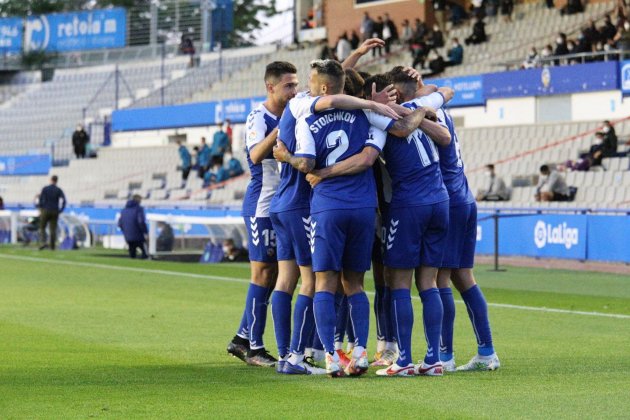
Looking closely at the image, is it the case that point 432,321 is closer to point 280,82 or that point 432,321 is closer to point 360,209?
point 360,209

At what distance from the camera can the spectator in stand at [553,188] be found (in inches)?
1091

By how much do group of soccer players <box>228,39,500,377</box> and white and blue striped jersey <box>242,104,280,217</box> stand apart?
11 mm

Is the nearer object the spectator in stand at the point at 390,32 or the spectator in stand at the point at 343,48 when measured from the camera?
the spectator in stand at the point at 390,32

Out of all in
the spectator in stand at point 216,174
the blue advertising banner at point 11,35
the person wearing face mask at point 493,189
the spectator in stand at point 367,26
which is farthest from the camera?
the blue advertising banner at point 11,35

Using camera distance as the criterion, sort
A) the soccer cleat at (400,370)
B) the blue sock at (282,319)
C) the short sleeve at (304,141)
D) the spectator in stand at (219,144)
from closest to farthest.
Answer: the short sleeve at (304,141), the soccer cleat at (400,370), the blue sock at (282,319), the spectator in stand at (219,144)

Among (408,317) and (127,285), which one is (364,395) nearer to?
(408,317)

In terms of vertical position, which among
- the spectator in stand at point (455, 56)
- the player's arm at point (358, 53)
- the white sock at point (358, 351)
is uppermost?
the spectator in stand at point (455, 56)

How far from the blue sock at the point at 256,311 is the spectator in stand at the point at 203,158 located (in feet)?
101

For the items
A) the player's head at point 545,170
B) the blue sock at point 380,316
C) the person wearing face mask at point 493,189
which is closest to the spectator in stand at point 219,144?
the person wearing face mask at point 493,189

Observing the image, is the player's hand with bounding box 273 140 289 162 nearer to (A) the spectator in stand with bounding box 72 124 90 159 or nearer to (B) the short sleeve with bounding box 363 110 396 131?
(B) the short sleeve with bounding box 363 110 396 131

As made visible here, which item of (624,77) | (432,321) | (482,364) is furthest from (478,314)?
(624,77)

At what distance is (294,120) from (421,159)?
0.93 meters

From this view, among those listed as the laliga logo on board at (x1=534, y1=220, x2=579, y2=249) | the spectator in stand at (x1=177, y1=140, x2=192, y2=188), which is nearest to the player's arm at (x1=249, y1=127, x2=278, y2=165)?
the laliga logo on board at (x1=534, y1=220, x2=579, y2=249)

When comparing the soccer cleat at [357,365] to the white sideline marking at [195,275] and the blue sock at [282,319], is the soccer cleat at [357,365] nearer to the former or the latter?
the blue sock at [282,319]
